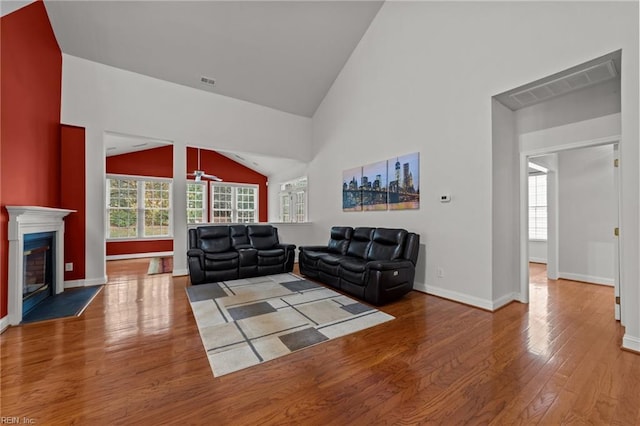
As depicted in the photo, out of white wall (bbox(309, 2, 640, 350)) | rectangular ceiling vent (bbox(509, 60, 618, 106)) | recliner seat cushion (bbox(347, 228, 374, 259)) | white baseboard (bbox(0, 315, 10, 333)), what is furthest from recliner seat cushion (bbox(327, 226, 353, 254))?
white baseboard (bbox(0, 315, 10, 333))

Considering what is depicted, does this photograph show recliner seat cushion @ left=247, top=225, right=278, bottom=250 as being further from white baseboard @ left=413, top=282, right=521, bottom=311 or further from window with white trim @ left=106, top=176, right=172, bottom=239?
window with white trim @ left=106, top=176, right=172, bottom=239

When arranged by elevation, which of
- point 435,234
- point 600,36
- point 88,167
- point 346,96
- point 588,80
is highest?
point 346,96

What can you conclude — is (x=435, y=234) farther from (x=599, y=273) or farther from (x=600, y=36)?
(x=599, y=273)

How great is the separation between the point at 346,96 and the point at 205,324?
197 inches

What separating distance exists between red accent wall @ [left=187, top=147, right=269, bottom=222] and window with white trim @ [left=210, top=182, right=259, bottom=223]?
180 millimetres

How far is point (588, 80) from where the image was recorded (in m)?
2.91

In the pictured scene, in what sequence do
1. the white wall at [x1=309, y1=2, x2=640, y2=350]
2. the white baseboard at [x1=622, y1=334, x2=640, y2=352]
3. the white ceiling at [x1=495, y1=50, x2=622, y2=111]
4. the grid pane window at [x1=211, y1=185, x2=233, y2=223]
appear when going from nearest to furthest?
1. the white baseboard at [x1=622, y1=334, x2=640, y2=352]
2. the white wall at [x1=309, y1=2, x2=640, y2=350]
3. the white ceiling at [x1=495, y1=50, x2=622, y2=111]
4. the grid pane window at [x1=211, y1=185, x2=233, y2=223]

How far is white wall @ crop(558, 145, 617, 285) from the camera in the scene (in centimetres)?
435

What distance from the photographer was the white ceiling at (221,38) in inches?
157

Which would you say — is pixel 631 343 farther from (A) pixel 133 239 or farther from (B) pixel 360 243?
(A) pixel 133 239

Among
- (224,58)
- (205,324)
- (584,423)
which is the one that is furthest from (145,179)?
(584,423)

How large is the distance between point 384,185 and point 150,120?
14.6ft

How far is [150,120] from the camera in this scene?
16.3ft

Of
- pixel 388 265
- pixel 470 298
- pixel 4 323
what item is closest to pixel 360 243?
pixel 388 265
